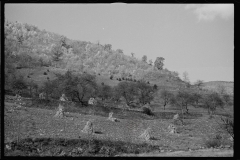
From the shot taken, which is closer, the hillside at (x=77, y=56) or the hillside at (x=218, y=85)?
the hillside at (x=77, y=56)

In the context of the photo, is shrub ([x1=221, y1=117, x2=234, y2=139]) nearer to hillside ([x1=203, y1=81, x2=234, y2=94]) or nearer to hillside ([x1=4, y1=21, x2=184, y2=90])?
hillside ([x1=4, y1=21, x2=184, y2=90])

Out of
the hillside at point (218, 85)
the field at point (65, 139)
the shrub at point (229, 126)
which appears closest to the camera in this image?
the field at point (65, 139)

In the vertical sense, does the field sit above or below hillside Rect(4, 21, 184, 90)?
below

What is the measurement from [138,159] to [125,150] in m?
3.59

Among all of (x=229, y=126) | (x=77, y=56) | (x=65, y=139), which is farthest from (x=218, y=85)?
(x=65, y=139)

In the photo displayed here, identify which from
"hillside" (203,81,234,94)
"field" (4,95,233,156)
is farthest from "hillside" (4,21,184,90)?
"field" (4,95,233,156)

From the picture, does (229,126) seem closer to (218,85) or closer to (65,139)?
(65,139)

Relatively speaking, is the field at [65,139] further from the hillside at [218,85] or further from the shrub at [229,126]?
A: the hillside at [218,85]

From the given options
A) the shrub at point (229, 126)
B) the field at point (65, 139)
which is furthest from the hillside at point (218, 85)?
the field at point (65, 139)

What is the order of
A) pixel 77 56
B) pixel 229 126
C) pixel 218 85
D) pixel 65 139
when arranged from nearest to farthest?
pixel 65 139 < pixel 229 126 < pixel 218 85 < pixel 77 56

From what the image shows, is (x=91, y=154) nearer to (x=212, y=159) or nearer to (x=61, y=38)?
(x=212, y=159)

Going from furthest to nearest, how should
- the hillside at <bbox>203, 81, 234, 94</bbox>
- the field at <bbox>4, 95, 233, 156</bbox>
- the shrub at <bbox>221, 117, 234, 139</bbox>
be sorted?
1. the hillside at <bbox>203, 81, 234, 94</bbox>
2. the shrub at <bbox>221, 117, 234, 139</bbox>
3. the field at <bbox>4, 95, 233, 156</bbox>

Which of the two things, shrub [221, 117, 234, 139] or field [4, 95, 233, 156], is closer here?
field [4, 95, 233, 156]

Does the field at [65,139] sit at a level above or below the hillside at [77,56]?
below
